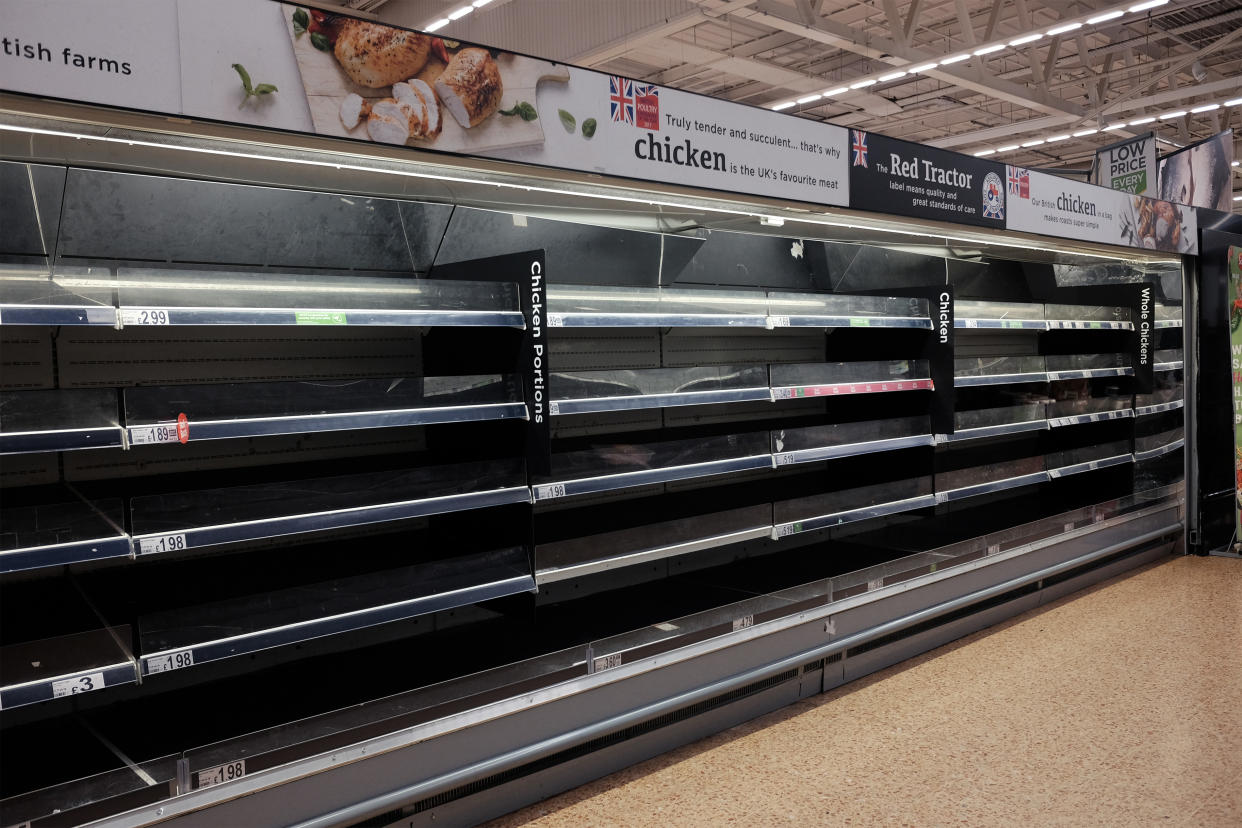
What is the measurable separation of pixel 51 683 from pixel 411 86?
1.61m

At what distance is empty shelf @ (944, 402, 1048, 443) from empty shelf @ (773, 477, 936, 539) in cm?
31

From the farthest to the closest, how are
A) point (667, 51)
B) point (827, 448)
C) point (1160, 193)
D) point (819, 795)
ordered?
1. point (667, 51)
2. point (1160, 193)
3. point (827, 448)
4. point (819, 795)

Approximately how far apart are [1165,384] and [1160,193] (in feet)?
8.11

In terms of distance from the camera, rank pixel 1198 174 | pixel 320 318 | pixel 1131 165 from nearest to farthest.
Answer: pixel 320 318 → pixel 1198 174 → pixel 1131 165

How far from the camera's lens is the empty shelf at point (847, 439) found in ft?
12.3

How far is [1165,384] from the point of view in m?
6.15

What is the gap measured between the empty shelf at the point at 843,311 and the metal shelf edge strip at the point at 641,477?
0.54m

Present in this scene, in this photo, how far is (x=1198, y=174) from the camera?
759cm

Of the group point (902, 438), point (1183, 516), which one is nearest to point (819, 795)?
point (902, 438)

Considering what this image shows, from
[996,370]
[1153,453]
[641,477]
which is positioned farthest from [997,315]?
[641,477]

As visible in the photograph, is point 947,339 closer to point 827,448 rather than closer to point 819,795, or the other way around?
point 827,448

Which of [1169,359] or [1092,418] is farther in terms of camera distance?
[1169,359]

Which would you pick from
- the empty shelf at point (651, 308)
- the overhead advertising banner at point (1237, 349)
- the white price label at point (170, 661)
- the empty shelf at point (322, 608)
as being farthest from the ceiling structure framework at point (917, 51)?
the white price label at point (170, 661)

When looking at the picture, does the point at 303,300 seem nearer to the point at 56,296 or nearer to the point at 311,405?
the point at 311,405
